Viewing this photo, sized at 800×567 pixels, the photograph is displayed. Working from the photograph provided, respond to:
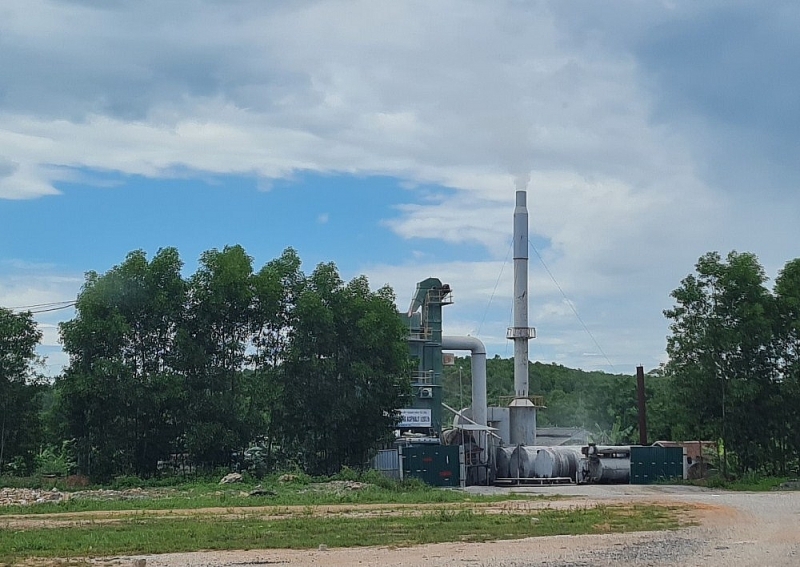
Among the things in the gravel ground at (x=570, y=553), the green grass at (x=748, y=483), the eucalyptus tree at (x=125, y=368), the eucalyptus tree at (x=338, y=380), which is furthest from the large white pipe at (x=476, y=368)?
the gravel ground at (x=570, y=553)

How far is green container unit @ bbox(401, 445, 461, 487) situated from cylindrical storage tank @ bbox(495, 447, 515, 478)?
26.9 ft

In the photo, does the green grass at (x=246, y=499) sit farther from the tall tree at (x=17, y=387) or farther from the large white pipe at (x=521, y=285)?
the large white pipe at (x=521, y=285)

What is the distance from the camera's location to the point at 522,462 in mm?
50562

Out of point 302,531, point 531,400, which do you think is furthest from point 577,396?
point 302,531

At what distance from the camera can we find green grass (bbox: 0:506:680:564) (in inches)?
707

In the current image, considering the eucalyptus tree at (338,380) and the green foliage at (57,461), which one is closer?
the eucalyptus tree at (338,380)

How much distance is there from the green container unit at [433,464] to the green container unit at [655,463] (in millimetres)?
10016

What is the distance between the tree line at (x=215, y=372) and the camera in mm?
41594

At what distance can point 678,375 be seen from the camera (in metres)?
46.8

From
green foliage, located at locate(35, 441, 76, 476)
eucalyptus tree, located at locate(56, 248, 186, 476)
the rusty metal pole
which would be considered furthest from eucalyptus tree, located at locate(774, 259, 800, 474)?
green foliage, located at locate(35, 441, 76, 476)

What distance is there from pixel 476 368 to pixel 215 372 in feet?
68.6

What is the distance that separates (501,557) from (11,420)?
1264 inches

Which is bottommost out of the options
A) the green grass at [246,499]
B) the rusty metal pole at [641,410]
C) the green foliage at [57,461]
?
the green grass at [246,499]

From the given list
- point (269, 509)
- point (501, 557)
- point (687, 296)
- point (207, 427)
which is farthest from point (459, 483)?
point (501, 557)
